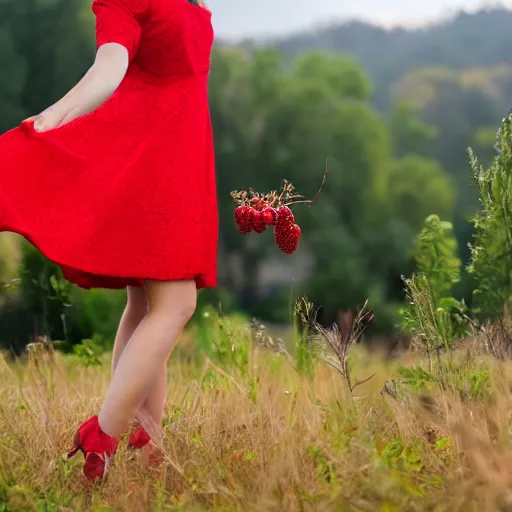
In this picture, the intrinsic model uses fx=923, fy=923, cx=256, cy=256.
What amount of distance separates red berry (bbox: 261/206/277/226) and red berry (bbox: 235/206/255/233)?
0.03m

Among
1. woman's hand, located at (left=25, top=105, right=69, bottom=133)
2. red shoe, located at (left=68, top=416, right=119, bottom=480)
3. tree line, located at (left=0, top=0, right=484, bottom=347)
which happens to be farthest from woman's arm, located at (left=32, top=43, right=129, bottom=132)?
tree line, located at (left=0, top=0, right=484, bottom=347)

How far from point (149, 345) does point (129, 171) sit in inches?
16.0

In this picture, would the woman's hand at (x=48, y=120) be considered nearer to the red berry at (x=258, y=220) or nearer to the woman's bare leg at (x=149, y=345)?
the woman's bare leg at (x=149, y=345)

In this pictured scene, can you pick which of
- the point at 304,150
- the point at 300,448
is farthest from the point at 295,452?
the point at 304,150

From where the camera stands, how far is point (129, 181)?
6.93 ft

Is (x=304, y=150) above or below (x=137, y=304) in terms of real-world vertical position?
below

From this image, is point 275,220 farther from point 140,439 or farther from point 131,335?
point 140,439

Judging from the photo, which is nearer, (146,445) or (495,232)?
(146,445)

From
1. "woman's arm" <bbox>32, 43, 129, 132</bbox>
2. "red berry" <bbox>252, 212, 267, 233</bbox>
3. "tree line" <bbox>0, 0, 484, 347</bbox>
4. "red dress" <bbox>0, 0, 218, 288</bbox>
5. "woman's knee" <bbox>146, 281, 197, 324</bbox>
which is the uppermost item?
"woman's arm" <bbox>32, 43, 129, 132</bbox>

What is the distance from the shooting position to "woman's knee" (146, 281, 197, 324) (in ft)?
7.07

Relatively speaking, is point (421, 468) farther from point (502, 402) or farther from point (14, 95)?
point (14, 95)

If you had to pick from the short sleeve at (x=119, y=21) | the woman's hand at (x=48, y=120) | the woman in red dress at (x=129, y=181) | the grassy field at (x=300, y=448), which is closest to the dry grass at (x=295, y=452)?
the grassy field at (x=300, y=448)

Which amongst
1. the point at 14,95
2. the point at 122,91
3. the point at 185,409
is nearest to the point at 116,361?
the point at 185,409

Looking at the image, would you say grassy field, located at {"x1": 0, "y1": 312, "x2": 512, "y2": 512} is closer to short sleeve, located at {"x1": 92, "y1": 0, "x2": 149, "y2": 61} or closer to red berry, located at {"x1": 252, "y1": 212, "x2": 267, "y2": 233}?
red berry, located at {"x1": 252, "y1": 212, "x2": 267, "y2": 233}
